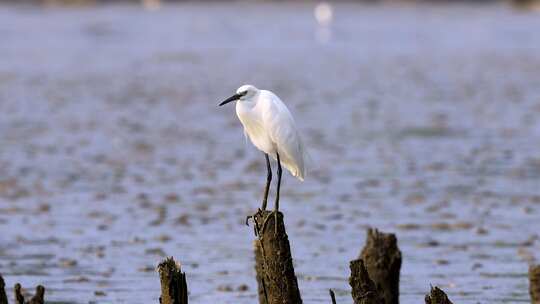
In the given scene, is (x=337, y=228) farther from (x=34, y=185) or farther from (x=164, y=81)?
(x=164, y=81)

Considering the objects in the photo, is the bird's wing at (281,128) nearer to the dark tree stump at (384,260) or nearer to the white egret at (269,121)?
the white egret at (269,121)

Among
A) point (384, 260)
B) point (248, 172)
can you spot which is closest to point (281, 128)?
point (384, 260)

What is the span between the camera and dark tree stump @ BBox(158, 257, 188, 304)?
7.86 metres

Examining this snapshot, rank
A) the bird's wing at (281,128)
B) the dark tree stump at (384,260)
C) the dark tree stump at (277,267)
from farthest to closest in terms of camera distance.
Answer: the dark tree stump at (384,260) < the bird's wing at (281,128) < the dark tree stump at (277,267)

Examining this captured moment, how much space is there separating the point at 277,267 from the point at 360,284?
59 centimetres

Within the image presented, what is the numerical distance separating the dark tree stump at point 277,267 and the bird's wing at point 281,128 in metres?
0.88

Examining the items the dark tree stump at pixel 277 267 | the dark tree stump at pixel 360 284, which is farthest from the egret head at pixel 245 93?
the dark tree stump at pixel 360 284

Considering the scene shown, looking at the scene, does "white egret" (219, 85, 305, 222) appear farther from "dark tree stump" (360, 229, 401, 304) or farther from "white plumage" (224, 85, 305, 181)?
"dark tree stump" (360, 229, 401, 304)

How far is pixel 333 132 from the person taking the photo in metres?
23.6

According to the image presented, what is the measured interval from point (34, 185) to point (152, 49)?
107ft

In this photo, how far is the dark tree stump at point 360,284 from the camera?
8.09 metres

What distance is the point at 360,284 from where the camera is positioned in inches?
320

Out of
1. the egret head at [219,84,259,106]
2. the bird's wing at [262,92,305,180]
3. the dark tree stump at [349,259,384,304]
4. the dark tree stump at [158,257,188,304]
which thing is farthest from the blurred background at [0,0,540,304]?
the dark tree stump at [158,257,188,304]

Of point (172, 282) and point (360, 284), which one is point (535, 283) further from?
point (172, 282)
